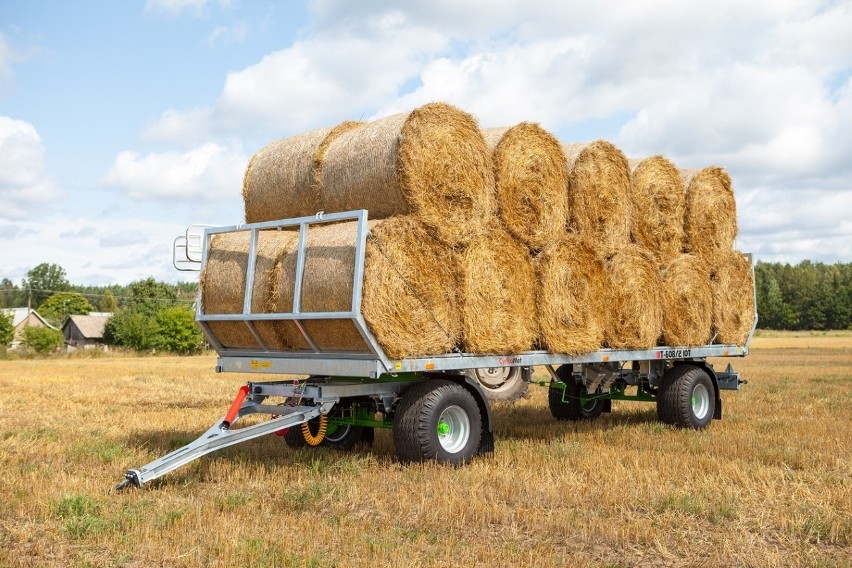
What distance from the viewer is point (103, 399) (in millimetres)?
17531

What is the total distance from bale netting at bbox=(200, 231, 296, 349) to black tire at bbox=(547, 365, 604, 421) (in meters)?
5.18

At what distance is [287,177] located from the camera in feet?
A: 33.5

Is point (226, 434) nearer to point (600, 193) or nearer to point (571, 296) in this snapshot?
point (571, 296)

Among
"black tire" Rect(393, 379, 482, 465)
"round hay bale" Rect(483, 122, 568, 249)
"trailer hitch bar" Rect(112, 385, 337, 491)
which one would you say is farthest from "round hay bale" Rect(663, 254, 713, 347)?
"trailer hitch bar" Rect(112, 385, 337, 491)

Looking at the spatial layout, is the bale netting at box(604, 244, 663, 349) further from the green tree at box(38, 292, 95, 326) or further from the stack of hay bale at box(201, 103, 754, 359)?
the green tree at box(38, 292, 95, 326)

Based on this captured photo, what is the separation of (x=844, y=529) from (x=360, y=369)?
14.2ft

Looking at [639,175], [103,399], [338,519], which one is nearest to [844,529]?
[338,519]

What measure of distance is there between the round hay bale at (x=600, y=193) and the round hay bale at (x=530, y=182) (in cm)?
35

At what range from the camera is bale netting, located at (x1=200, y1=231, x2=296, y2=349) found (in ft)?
31.4

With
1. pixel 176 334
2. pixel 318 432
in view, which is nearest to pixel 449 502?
pixel 318 432

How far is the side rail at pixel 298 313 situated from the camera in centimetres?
836

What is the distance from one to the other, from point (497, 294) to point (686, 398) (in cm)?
446

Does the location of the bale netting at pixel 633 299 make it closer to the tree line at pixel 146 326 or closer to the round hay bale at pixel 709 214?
the round hay bale at pixel 709 214

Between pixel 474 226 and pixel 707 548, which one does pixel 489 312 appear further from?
pixel 707 548
